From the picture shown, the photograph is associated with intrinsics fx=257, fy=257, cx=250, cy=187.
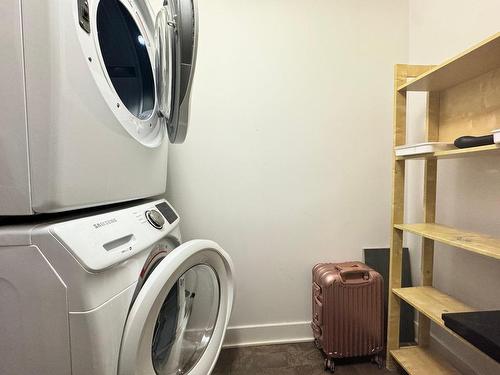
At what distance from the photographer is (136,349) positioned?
22.6 inches

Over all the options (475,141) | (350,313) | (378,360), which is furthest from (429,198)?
(378,360)

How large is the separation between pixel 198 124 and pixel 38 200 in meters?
1.05

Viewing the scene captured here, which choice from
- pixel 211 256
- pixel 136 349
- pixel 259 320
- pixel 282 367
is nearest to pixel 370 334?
pixel 282 367

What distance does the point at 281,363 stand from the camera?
136 centimetres

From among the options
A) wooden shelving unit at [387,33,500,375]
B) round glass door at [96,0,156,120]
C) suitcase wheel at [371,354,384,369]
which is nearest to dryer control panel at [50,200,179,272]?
round glass door at [96,0,156,120]

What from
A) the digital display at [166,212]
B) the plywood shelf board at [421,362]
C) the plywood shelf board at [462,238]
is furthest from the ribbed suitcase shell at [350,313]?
the digital display at [166,212]

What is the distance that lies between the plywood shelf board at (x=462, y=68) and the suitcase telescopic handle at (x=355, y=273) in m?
0.93

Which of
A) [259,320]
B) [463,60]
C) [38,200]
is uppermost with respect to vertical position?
[463,60]

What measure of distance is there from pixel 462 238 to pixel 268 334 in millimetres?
1119

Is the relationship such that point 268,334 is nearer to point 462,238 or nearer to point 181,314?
point 181,314

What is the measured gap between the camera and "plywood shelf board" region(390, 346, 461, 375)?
3.83 ft

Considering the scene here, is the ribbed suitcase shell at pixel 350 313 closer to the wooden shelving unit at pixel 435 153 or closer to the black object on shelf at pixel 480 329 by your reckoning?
the wooden shelving unit at pixel 435 153

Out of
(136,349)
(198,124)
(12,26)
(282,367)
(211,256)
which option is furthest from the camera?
(198,124)

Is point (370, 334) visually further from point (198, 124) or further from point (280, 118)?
point (198, 124)
